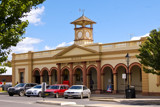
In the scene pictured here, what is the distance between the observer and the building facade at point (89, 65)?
3450 centimetres

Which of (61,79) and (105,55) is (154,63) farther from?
(61,79)

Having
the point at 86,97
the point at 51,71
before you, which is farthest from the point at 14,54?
the point at 86,97

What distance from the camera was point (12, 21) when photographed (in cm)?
1353

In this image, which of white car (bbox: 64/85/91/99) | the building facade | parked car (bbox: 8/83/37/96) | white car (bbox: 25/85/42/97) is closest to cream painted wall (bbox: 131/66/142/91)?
the building facade

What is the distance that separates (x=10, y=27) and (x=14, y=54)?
121 feet

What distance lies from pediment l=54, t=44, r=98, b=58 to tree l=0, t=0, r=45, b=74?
24.1m

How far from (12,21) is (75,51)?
2669cm

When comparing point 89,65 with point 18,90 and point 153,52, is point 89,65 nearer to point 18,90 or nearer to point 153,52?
point 18,90

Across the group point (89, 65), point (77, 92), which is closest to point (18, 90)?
point (77, 92)

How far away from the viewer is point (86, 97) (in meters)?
31.2

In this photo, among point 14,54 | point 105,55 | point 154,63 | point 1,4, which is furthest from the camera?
point 14,54

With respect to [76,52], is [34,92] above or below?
below

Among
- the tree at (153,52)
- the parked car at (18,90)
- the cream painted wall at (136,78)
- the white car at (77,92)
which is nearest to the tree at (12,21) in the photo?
the tree at (153,52)

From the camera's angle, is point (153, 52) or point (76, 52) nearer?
point (153, 52)
